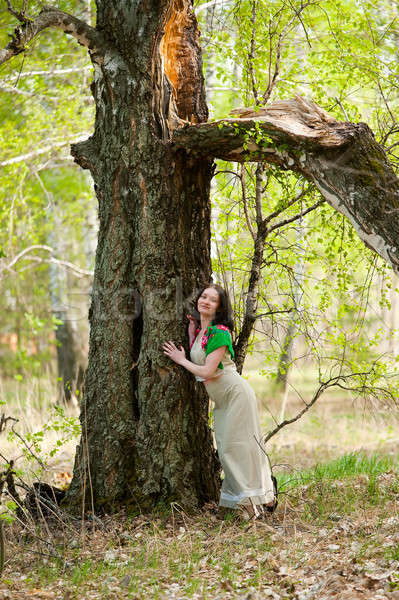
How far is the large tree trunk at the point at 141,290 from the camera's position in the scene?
16.0 ft

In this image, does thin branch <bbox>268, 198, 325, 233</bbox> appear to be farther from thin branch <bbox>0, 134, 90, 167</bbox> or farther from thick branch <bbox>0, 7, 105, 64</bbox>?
thin branch <bbox>0, 134, 90, 167</bbox>

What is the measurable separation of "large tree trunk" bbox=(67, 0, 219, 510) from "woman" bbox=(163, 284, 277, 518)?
19 centimetres

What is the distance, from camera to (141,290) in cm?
497

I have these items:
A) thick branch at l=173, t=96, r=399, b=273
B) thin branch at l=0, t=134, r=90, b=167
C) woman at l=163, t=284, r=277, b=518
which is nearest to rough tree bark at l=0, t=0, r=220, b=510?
woman at l=163, t=284, r=277, b=518

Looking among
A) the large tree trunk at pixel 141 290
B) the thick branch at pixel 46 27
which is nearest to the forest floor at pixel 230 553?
the large tree trunk at pixel 141 290

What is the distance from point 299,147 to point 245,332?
166 centimetres

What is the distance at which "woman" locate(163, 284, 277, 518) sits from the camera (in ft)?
15.8

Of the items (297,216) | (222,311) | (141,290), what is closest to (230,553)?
(222,311)

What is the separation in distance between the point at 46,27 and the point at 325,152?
2.33 metres

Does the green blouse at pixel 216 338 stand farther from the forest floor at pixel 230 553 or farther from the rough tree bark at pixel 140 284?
the forest floor at pixel 230 553

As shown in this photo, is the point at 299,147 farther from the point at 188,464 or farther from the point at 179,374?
the point at 188,464

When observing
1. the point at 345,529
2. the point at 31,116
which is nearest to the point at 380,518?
the point at 345,529

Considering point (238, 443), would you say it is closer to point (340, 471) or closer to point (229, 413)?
point (229, 413)

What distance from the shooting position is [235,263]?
5.72 meters
